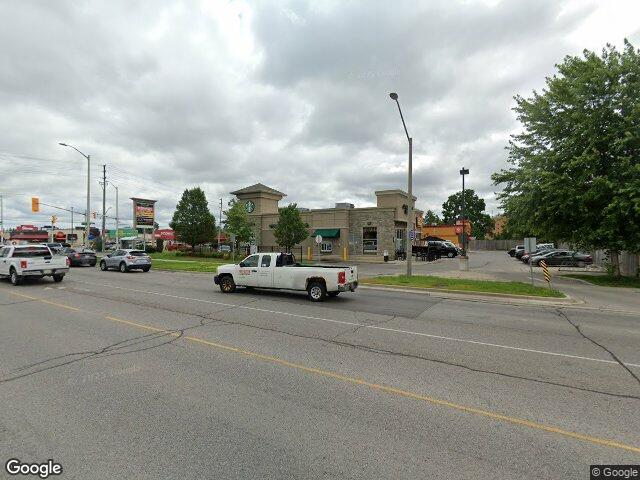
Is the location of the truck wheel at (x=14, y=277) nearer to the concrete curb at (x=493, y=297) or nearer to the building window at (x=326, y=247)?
the concrete curb at (x=493, y=297)

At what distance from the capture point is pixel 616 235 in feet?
58.7

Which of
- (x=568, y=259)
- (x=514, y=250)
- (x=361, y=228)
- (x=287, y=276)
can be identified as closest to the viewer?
(x=287, y=276)

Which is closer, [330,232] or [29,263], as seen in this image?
[29,263]

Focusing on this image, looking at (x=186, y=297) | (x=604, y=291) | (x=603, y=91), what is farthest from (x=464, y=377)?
(x=603, y=91)

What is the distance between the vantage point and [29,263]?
17.1m

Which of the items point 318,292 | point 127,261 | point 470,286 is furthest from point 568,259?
point 127,261

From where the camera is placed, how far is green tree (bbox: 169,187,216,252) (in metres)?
41.6

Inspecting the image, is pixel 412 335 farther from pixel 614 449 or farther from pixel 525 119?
pixel 525 119

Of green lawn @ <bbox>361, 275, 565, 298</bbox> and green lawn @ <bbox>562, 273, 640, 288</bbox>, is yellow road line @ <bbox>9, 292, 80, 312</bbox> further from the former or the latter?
green lawn @ <bbox>562, 273, 640, 288</bbox>

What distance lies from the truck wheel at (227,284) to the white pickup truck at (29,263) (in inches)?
369

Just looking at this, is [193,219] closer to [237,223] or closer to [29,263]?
[237,223]

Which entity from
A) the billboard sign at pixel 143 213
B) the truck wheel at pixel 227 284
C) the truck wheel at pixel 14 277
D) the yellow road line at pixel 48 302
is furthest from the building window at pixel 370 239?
the yellow road line at pixel 48 302

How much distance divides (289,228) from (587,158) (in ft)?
79.0

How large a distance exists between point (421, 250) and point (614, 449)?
3728 cm
